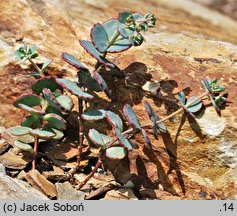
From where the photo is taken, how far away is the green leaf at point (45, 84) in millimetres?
3033

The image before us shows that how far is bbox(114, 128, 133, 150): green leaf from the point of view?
2.77 metres

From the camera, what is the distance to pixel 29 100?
3.02 meters

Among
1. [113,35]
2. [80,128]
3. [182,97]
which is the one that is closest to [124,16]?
[113,35]

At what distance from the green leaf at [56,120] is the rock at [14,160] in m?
0.26

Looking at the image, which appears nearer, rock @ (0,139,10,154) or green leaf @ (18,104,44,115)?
green leaf @ (18,104,44,115)

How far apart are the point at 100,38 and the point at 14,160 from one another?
734 millimetres

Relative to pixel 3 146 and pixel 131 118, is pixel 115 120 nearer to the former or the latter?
pixel 131 118

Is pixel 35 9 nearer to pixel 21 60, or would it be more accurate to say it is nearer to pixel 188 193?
pixel 21 60

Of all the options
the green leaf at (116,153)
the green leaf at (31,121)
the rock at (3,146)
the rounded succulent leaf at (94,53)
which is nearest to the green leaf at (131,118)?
the green leaf at (116,153)

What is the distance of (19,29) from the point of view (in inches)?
141

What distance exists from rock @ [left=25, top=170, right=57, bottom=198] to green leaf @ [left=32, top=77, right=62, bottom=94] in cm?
40

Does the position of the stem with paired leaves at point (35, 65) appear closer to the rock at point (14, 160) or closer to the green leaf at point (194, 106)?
the rock at point (14, 160)

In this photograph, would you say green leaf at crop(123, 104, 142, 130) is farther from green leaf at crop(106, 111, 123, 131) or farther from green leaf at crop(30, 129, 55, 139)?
green leaf at crop(30, 129, 55, 139)

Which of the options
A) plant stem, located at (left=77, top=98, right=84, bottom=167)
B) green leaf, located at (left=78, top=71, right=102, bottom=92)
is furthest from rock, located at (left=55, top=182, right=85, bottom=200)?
green leaf, located at (left=78, top=71, right=102, bottom=92)
